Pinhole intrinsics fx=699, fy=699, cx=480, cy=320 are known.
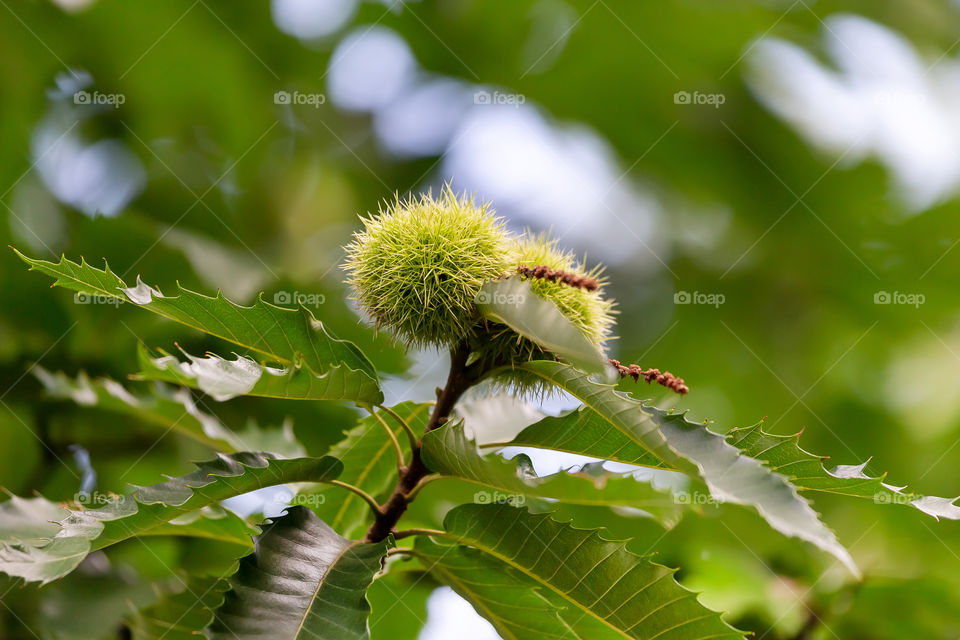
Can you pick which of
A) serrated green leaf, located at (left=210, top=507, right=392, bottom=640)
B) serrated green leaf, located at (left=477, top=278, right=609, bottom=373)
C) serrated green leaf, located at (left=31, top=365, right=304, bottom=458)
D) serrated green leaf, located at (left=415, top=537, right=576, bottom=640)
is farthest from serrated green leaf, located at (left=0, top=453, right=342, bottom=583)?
serrated green leaf, located at (left=31, top=365, right=304, bottom=458)

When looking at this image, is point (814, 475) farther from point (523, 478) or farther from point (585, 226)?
point (585, 226)

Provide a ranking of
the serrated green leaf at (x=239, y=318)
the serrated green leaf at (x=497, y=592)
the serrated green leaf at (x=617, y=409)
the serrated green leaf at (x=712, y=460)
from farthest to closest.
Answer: the serrated green leaf at (x=497, y=592) < the serrated green leaf at (x=239, y=318) < the serrated green leaf at (x=617, y=409) < the serrated green leaf at (x=712, y=460)

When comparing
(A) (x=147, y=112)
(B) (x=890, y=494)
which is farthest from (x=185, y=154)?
(B) (x=890, y=494)

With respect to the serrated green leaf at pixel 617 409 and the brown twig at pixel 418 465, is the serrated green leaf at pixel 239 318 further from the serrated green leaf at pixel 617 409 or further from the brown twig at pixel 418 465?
the serrated green leaf at pixel 617 409

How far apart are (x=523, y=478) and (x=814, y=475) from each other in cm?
35

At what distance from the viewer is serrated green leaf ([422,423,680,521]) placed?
82cm

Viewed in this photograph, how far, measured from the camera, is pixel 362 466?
1.20 m

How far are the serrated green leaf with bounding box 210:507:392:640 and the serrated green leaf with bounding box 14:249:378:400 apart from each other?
0.68ft

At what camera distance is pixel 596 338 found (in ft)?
3.58

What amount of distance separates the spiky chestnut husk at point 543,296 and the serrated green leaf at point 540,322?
8cm

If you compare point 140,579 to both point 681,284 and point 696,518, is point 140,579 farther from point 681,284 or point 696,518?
point 681,284

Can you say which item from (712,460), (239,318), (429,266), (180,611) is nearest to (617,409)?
(712,460)

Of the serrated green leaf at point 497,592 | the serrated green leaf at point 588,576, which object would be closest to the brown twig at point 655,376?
the serrated green leaf at point 588,576

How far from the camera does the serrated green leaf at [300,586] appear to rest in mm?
744
